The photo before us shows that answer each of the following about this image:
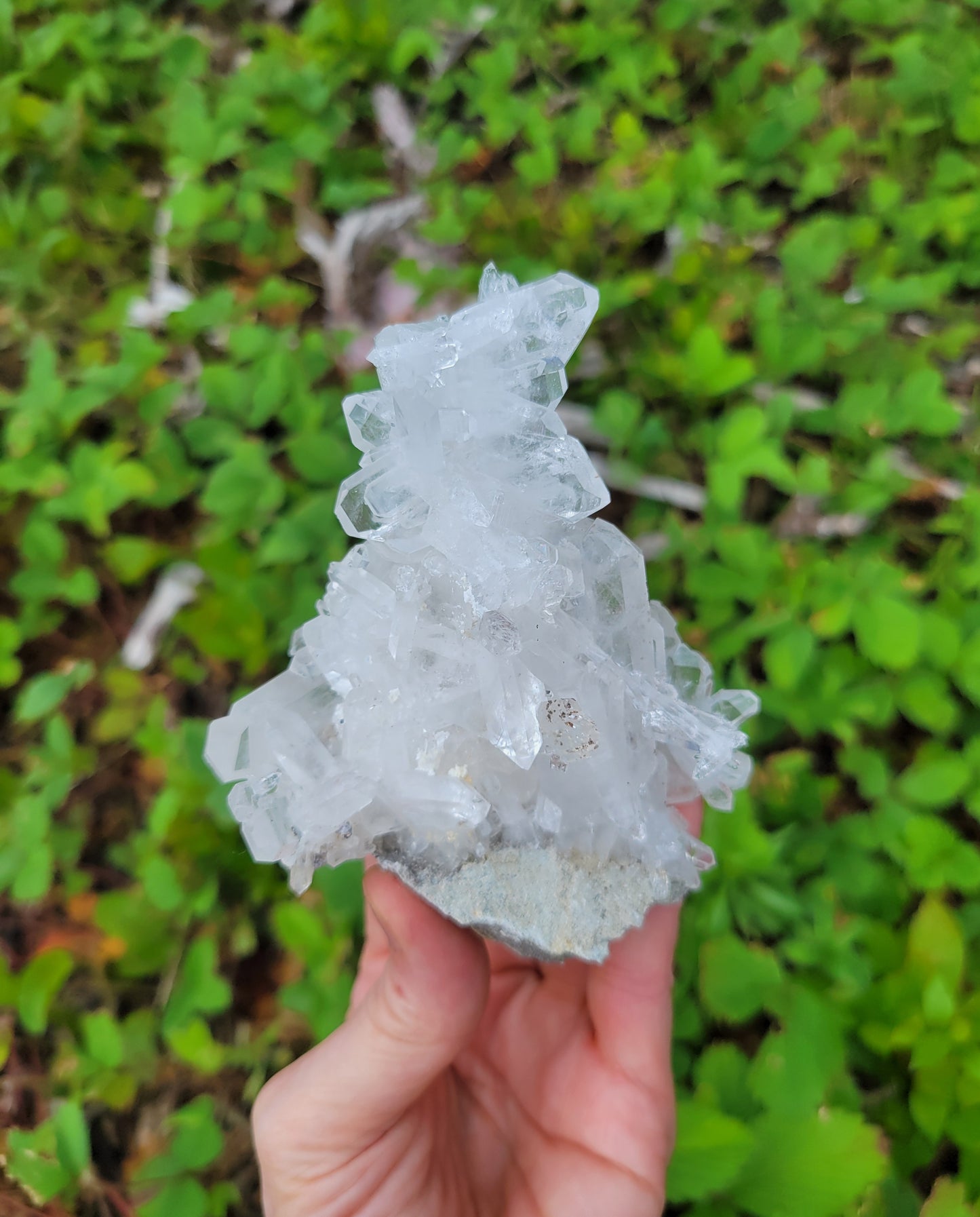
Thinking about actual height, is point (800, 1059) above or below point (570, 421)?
below

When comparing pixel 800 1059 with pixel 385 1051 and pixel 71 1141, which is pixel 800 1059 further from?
pixel 71 1141

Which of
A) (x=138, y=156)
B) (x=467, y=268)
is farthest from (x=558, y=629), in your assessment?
(x=138, y=156)

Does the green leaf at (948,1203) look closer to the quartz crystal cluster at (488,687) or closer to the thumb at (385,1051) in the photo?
the quartz crystal cluster at (488,687)

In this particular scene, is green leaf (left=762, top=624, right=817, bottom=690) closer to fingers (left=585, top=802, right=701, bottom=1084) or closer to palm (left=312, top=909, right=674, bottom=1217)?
fingers (left=585, top=802, right=701, bottom=1084)

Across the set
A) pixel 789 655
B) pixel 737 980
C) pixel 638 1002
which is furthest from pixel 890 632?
pixel 638 1002

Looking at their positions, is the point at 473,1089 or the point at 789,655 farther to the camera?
the point at 789,655

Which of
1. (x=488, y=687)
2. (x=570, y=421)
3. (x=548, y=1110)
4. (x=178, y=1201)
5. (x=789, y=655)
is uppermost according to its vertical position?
(x=488, y=687)
